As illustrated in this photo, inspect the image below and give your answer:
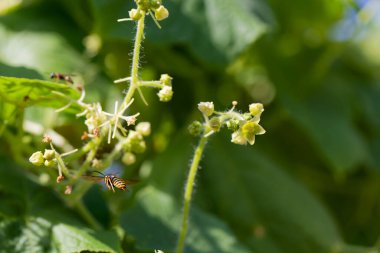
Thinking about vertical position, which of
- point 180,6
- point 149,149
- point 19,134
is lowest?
point 19,134

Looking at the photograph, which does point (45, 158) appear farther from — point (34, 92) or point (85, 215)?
point (85, 215)

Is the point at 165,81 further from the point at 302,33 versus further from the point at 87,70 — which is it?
the point at 302,33

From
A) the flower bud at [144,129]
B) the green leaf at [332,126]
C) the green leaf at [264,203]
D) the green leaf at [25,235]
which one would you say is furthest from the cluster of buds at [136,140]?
the green leaf at [332,126]

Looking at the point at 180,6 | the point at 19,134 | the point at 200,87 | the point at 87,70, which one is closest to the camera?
the point at 19,134

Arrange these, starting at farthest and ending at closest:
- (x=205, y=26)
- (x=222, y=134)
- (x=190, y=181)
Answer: (x=222, y=134) < (x=205, y=26) < (x=190, y=181)

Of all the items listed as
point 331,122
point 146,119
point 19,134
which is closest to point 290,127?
point 331,122

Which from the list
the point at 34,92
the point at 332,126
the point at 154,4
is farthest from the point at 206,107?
the point at 332,126
